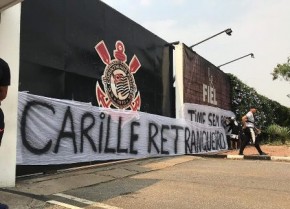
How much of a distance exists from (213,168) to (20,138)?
4655 mm

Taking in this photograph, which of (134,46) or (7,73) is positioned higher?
(134,46)

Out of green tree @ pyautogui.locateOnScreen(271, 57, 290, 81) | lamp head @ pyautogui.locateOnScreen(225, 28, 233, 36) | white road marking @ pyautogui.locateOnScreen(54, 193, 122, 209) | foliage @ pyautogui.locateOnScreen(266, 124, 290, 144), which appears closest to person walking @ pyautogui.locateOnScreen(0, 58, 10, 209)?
white road marking @ pyautogui.locateOnScreen(54, 193, 122, 209)

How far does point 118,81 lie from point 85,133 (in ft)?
6.90

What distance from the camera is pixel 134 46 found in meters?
11.6

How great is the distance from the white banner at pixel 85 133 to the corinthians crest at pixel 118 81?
0.28 m

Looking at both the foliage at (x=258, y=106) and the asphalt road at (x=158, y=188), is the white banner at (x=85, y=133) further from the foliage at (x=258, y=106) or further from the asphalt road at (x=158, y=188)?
the foliage at (x=258, y=106)

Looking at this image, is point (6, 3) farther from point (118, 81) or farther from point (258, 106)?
point (258, 106)

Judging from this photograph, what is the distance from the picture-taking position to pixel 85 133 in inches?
350

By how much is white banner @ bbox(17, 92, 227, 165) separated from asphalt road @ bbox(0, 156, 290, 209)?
1.50ft

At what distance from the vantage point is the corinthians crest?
998 cm

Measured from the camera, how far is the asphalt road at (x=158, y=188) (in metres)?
5.82

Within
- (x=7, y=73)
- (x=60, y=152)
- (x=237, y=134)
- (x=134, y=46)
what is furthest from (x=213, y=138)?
(x=7, y=73)

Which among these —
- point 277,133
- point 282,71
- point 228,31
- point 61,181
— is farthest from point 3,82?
point 282,71

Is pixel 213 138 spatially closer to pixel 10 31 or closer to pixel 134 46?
pixel 134 46
